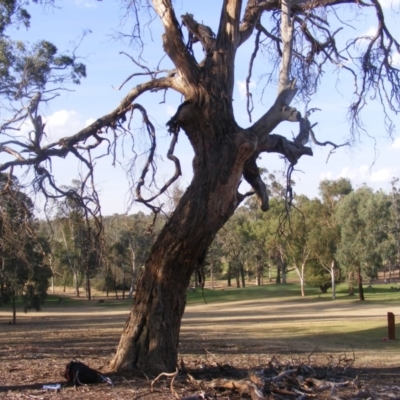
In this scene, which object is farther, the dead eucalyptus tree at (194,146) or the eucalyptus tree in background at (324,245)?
the eucalyptus tree in background at (324,245)

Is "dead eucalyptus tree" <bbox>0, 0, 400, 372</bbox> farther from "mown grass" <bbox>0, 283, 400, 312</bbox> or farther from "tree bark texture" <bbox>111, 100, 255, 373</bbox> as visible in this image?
"mown grass" <bbox>0, 283, 400, 312</bbox>

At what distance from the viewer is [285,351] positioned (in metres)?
15.8

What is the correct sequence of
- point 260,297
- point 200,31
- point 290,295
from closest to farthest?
point 200,31
point 260,297
point 290,295

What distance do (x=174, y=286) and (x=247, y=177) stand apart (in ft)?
6.14

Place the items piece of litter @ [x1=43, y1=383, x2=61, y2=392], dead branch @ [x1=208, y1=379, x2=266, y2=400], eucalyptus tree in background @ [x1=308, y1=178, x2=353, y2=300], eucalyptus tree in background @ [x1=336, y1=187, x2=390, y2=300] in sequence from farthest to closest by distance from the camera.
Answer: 1. eucalyptus tree in background @ [x1=308, y1=178, x2=353, y2=300]
2. eucalyptus tree in background @ [x1=336, y1=187, x2=390, y2=300]
3. piece of litter @ [x1=43, y1=383, x2=61, y2=392]
4. dead branch @ [x1=208, y1=379, x2=266, y2=400]

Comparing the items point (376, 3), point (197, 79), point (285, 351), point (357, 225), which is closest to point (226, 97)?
point (197, 79)

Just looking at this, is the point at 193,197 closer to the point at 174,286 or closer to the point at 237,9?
the point at 174,286

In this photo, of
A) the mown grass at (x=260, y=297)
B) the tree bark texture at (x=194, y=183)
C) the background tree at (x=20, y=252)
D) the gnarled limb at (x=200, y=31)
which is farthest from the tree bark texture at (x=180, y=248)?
the mown grass at (x=260, y=297)

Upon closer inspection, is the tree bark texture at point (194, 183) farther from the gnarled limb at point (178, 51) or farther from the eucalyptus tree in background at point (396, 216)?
the eucalyptus tree in background at point (396, 216)

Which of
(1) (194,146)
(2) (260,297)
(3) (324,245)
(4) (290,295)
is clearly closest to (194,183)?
(1) (194,146)

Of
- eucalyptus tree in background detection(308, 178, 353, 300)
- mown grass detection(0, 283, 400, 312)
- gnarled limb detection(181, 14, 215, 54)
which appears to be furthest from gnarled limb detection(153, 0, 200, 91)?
mown grass detection(0, 283, 400, 312)

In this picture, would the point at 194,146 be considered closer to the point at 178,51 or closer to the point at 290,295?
Answer: the point at 178,51

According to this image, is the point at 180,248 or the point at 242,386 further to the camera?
the point at 180,248

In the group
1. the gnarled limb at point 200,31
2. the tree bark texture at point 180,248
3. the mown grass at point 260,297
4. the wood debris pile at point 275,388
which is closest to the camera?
the wood debris pile at point 275,388
